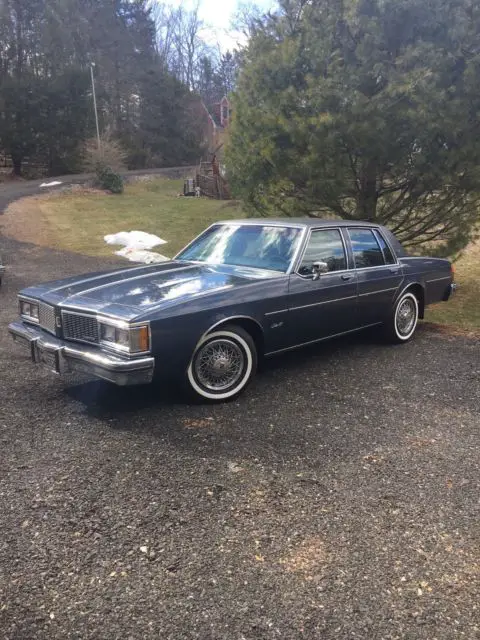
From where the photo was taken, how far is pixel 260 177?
8195mm

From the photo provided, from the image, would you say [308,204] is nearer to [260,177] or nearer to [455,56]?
[260,177]

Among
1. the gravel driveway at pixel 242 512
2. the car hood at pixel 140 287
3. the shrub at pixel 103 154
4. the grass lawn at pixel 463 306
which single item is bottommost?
the grass lawn at pixel 463 306

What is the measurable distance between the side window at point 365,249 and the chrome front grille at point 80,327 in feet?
9.37

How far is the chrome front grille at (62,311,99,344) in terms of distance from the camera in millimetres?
3879

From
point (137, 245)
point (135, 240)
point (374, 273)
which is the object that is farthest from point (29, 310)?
point (135, 240)

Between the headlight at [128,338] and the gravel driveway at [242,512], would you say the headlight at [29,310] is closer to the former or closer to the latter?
the gravel driveway at [242,512]

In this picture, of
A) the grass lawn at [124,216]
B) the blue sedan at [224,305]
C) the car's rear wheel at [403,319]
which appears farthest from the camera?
the grass lawn at [124,216]

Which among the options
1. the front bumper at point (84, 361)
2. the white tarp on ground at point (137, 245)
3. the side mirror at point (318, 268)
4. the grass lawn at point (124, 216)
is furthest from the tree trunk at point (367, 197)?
the front bumper at point (84, 361)

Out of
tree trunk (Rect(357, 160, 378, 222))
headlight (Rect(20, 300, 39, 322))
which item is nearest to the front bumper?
headlight (Rect(20, 300, 39, 322))

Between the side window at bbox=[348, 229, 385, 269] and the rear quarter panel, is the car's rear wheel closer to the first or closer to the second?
the rear quarter panel

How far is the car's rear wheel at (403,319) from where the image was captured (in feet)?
19.3

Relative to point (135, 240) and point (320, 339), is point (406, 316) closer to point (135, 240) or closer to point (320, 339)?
point (320, 339)

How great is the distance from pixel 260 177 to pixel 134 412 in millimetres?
5242

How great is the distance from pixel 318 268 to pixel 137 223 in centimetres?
1511
